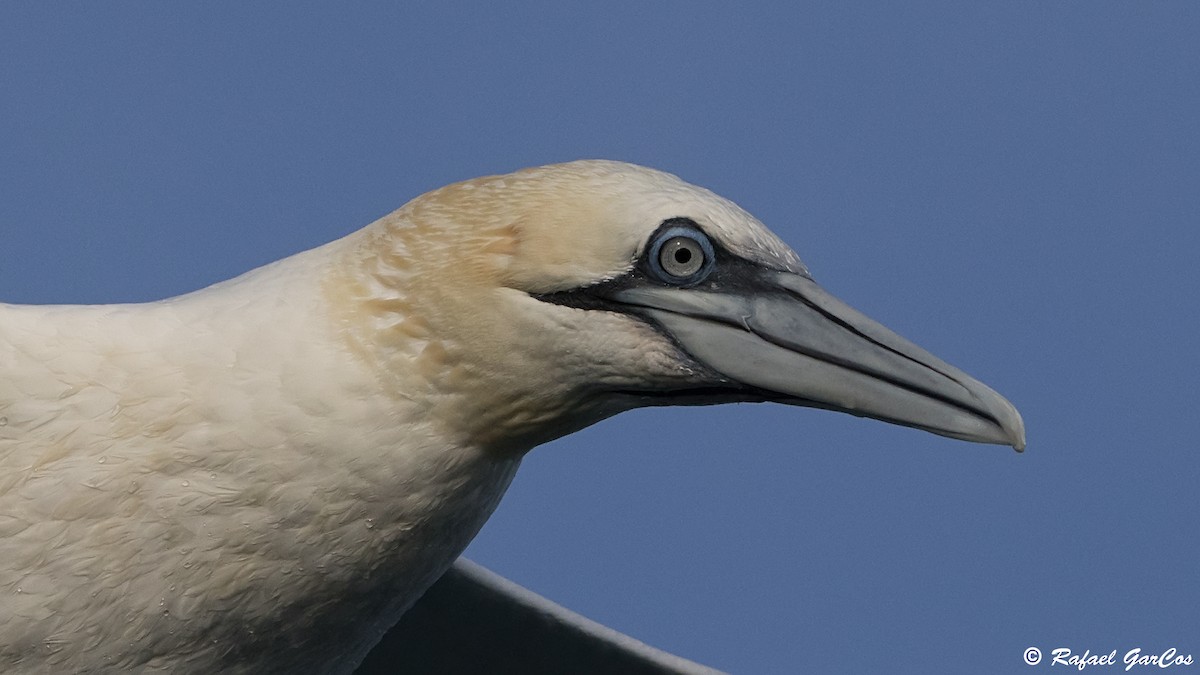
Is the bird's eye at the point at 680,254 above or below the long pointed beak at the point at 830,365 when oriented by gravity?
above

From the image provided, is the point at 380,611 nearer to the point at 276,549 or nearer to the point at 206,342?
the point at 276,549

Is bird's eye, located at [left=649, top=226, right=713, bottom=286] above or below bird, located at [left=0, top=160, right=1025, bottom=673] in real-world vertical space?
above

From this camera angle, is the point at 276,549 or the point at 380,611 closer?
the point at 276,549

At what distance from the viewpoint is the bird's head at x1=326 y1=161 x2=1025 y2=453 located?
10.7 feet

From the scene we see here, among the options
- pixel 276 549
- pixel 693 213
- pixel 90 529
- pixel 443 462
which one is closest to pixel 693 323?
pixel 693 213

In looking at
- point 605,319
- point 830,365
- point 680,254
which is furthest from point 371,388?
point 830,365

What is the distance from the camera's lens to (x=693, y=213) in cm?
327

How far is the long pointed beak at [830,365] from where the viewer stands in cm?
335

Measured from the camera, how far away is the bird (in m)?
3.29

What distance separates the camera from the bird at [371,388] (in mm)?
3295

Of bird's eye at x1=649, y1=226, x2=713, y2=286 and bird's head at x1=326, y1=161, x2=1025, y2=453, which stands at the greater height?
bird's eye at x1=649, y1=226, x2=713, y2=286

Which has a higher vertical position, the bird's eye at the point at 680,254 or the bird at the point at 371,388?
the bird's eye at the point at 680,254

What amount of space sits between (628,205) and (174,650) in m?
1.19

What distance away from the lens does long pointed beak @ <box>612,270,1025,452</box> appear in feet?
11.0
